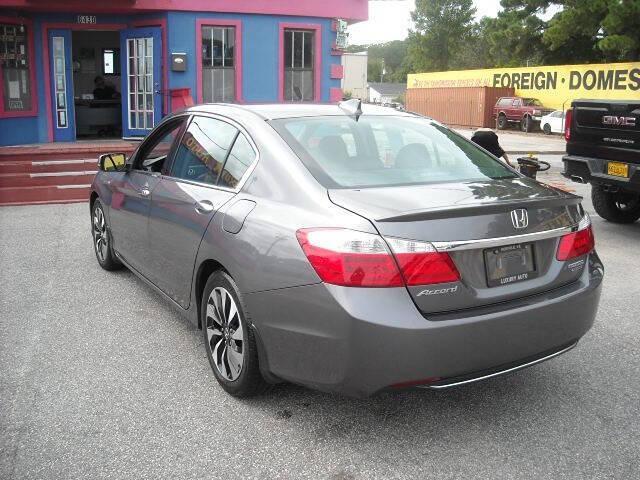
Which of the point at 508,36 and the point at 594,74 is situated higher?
the point at 508,36

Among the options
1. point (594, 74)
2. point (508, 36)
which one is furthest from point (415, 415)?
point (508, 36)

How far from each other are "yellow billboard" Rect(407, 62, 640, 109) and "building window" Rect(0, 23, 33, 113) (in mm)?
22516

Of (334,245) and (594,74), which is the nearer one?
(334,245)

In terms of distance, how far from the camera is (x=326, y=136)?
367cm

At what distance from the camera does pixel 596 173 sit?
7715 millimetres

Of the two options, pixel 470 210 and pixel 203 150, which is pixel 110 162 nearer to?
pixel 203 150

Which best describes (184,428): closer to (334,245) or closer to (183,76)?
(334,245)

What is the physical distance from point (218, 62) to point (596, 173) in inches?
327

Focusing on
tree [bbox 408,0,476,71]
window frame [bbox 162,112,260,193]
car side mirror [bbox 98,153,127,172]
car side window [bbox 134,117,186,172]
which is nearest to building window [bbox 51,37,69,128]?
car side mirror [bbox 98,153,127,172]

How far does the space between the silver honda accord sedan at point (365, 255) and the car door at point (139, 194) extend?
20.1 inches

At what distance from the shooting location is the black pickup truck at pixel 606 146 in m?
7.23

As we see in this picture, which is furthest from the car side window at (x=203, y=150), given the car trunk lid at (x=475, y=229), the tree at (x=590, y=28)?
the tree at (x=590, y=28)

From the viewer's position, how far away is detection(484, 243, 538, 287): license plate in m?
2.93

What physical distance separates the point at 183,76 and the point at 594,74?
85.1 ft
